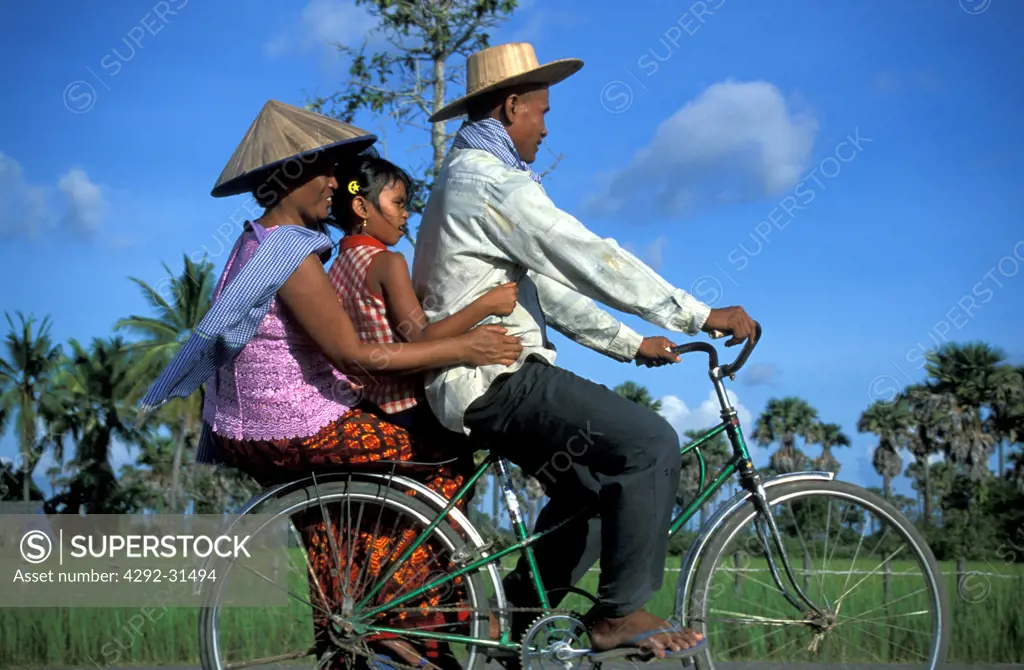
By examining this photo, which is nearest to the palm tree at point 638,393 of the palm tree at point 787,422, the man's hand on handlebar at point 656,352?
the palm tree at point 787,422

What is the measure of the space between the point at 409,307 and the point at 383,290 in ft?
0.39

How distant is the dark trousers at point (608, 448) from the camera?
3.40 meters

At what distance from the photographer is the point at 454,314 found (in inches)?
137

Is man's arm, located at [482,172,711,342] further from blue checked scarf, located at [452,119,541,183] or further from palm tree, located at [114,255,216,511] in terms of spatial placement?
palm tree, located at [114,255,216,511]

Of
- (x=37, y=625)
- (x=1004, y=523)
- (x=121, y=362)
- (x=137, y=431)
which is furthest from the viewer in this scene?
(x=137, y=431)

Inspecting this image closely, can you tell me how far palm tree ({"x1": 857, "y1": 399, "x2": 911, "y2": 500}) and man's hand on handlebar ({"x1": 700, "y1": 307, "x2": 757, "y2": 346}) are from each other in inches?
2049

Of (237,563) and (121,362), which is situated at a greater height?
(121,362)

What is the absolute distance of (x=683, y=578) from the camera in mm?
3602

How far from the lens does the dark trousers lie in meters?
3.40

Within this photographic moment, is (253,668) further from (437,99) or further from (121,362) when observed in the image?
(121,362)

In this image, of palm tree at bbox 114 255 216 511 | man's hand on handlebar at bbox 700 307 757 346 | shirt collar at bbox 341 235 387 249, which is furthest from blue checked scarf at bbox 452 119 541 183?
palm tree at bbox 114 255 216 511

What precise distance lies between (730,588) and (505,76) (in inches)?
73.8

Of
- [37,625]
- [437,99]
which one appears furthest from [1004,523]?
[37,625]

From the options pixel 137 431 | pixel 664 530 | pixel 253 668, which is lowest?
pixel 253 668
